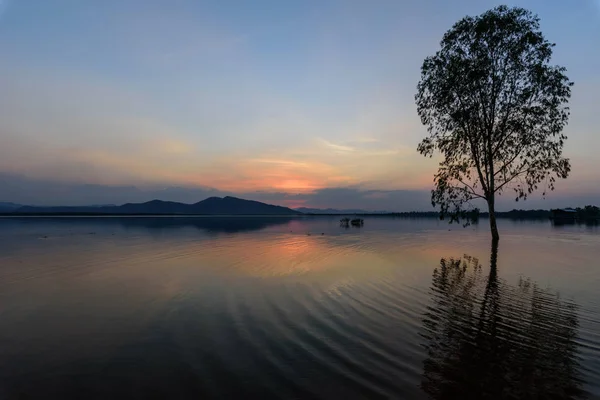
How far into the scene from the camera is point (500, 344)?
8422 millimetres

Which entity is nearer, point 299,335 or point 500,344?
point 500,344

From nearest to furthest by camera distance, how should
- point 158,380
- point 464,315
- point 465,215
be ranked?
point 158,380 < point 464,315 < point 465,215

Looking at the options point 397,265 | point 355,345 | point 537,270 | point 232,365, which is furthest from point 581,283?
point 232,365

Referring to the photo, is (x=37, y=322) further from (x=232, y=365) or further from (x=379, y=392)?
(x=379, y=392)

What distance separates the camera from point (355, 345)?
27.1 ft

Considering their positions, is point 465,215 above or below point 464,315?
above

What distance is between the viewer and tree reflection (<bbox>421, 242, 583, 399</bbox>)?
6.13 meters

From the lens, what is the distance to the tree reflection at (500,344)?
6133mm

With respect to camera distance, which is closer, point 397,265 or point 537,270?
point 537,270

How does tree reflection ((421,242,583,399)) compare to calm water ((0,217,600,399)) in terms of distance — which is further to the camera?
calm water ((0,217,600,399))

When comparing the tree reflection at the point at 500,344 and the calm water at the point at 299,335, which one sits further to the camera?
the calm water at the point at 299,335

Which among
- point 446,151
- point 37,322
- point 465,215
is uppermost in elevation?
point 446,151

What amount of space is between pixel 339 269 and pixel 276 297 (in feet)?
26.0

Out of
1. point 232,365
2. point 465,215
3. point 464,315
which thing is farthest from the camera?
point 465,215
